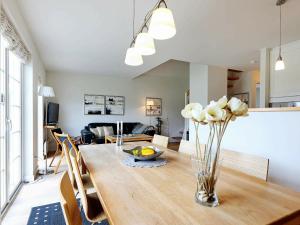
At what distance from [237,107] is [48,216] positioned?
2.26 meters

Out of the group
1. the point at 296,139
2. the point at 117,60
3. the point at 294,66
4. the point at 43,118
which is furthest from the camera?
the point at 43,118

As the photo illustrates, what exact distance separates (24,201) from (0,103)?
4.18 feet

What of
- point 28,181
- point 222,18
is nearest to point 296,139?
point 222,18

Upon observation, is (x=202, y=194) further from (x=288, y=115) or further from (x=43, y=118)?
(x=43, y=118)

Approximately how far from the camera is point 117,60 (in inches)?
176

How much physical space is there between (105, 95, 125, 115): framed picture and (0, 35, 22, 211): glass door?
3621 mm

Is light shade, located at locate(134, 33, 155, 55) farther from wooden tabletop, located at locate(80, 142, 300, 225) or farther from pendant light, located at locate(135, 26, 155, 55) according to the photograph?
→ wooden tabletop, located at locate(80, 142, 300, 225)

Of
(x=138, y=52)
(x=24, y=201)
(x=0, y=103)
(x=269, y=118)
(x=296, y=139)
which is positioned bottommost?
(x=24, y=201)

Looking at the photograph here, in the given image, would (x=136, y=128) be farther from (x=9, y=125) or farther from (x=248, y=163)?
(x=248, y=163)

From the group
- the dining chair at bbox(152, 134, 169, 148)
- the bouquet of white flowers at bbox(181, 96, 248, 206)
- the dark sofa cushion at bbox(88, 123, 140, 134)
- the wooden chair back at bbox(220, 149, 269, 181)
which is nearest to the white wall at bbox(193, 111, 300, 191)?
the wooden chair back at bbox(220, 149, 269, 181)

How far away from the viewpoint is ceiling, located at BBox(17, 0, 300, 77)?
2.22 metres

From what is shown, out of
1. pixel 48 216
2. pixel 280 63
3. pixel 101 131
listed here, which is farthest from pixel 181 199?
pixel 101 131

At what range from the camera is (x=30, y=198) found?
2479 mm

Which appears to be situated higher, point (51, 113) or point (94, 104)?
point (94, 104)
